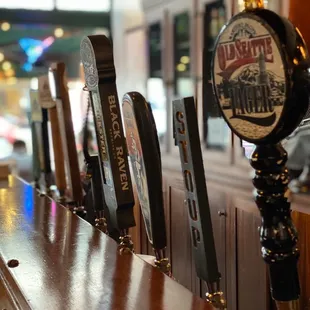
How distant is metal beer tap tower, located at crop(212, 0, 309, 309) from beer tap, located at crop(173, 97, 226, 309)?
9.4 inches

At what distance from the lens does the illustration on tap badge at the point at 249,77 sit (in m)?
0.90

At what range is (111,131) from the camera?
1600mm

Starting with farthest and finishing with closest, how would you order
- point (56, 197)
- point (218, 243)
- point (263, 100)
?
point (56, 197) → point (218, 243) → point (263, 100)

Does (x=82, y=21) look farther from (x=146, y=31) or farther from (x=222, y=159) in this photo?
(x=222, y=159)

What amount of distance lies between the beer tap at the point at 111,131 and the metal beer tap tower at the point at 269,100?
2.01ft

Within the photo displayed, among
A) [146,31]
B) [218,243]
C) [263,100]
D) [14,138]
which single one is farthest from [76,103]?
[263,100]

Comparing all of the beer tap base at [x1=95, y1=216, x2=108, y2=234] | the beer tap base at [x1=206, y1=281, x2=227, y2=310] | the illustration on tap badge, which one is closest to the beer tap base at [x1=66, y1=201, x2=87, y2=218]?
the beer tap base at [x1=95, y1=216, x2=108, y2=234]

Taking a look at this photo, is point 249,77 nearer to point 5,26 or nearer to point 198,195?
point 198,195

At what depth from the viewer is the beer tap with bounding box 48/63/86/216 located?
6.94 ft

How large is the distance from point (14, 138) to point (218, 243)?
431 cm

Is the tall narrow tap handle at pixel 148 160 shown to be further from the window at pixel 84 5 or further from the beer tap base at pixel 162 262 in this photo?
the window at pixel 84 5

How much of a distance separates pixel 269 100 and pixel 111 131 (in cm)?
75

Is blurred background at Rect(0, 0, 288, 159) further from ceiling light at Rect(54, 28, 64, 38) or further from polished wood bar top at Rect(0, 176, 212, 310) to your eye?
polished wood bar top at Rect(0, 176, 212, 310)

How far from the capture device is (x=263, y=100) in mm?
936
